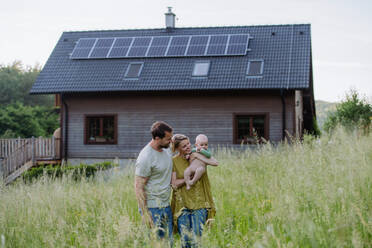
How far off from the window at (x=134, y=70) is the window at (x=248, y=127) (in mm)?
5147

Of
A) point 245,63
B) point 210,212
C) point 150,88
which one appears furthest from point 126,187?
point 245,63

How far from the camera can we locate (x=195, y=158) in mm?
5312

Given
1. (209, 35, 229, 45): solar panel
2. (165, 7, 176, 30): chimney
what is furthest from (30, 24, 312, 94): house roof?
(209, 35, 229, 45): solar panel

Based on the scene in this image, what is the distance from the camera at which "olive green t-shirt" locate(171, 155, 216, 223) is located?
206 inches

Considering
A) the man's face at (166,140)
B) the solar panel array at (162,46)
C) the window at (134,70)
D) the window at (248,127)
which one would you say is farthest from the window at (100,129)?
the man's face at (166,140)

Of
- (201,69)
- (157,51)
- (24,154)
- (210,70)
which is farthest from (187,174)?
(157,51)

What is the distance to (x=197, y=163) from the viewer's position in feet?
17.2

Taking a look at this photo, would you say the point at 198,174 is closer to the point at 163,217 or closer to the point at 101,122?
the point at 163,217

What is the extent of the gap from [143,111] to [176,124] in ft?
5.72

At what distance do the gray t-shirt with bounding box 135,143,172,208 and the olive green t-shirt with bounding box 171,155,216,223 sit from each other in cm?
16

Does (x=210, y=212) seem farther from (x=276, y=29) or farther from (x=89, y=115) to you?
(x=276, y=29)

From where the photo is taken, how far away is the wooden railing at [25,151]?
19484 mm

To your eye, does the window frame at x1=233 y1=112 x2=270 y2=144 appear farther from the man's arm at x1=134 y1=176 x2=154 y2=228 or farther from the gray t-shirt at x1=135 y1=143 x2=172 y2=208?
the man's arm at x1=134 y1=176 x2=154 y2=228

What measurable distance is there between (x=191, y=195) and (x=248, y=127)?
1545 cm
